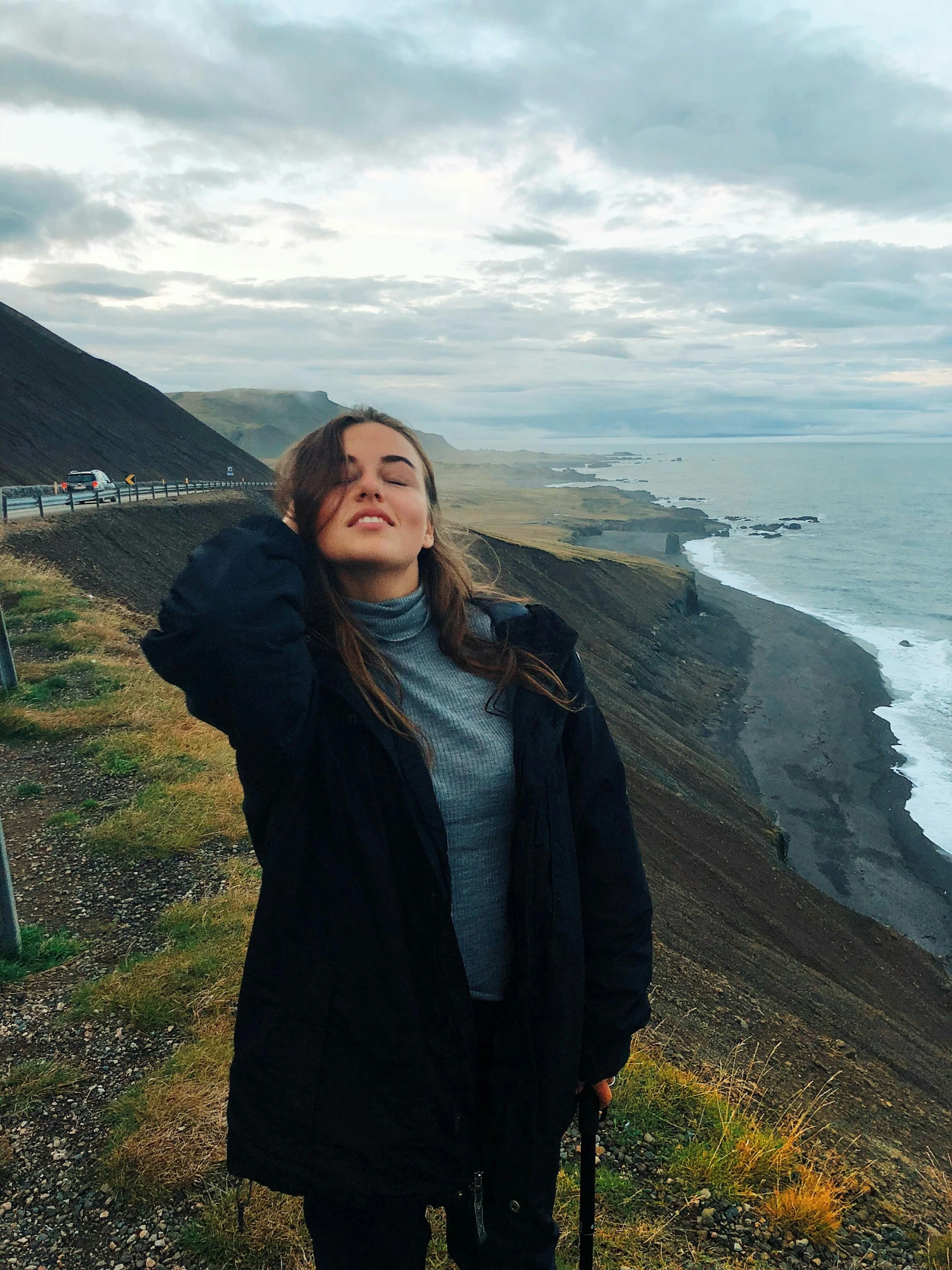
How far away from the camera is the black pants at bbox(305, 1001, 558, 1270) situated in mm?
2238

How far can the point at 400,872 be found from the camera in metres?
2.10

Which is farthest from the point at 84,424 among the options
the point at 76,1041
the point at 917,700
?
the point at 76,1041

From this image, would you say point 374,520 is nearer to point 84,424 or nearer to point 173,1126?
point 173,1126

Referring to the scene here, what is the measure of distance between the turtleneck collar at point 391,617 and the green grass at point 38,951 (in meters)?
4.29

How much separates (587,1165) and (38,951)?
4.20m

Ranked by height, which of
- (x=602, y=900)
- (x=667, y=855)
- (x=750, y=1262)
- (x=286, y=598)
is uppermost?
(x=286, y=598)

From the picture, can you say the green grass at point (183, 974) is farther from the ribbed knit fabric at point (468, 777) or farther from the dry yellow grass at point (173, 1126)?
the ribbed knit fabric at point (468, 777)

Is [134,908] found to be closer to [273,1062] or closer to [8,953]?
[8,953]

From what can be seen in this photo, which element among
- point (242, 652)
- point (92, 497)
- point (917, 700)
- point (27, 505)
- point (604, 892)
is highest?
point (92, 497)

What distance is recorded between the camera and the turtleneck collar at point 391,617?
2.32 m

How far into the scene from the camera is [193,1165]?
3.76 meters

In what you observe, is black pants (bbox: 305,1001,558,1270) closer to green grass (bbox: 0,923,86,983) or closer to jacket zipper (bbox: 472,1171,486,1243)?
Result: jacket zipper (bbox: 472,1171,486,1243)

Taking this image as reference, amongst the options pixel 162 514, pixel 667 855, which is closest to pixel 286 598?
pixel 667 855

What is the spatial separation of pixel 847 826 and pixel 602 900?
25.6 m
